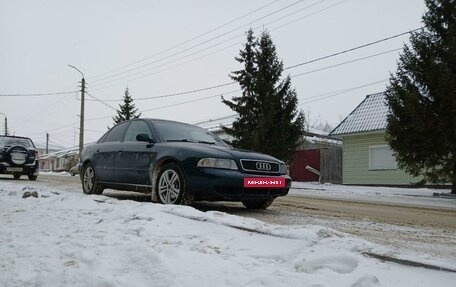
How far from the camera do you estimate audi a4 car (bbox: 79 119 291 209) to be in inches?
250

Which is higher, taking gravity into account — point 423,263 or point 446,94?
point 446,94

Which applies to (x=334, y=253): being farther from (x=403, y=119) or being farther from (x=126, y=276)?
(x=403, y=119)

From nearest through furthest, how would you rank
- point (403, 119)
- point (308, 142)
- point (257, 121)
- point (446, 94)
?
point (446, 94), point (403, 119), point (257, 121), point (308, 142)

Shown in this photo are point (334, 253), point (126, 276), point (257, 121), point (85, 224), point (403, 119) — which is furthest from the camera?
point (257, 121)

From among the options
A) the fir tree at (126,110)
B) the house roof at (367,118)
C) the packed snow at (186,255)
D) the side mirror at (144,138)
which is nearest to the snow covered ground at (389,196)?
the side mirror at (144,138)

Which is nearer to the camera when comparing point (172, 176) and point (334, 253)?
point (334, 253)

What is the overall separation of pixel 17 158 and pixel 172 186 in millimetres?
11656

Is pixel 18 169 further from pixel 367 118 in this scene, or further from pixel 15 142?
pixel 367 118

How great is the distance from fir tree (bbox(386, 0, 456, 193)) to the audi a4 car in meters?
8.68

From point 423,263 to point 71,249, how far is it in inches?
109

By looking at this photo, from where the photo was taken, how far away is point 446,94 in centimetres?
1370

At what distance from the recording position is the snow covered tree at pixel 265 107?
2098 cm

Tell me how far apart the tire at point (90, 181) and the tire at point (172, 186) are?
2.24 metres

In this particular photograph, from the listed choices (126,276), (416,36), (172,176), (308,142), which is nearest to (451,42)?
(416,36)
